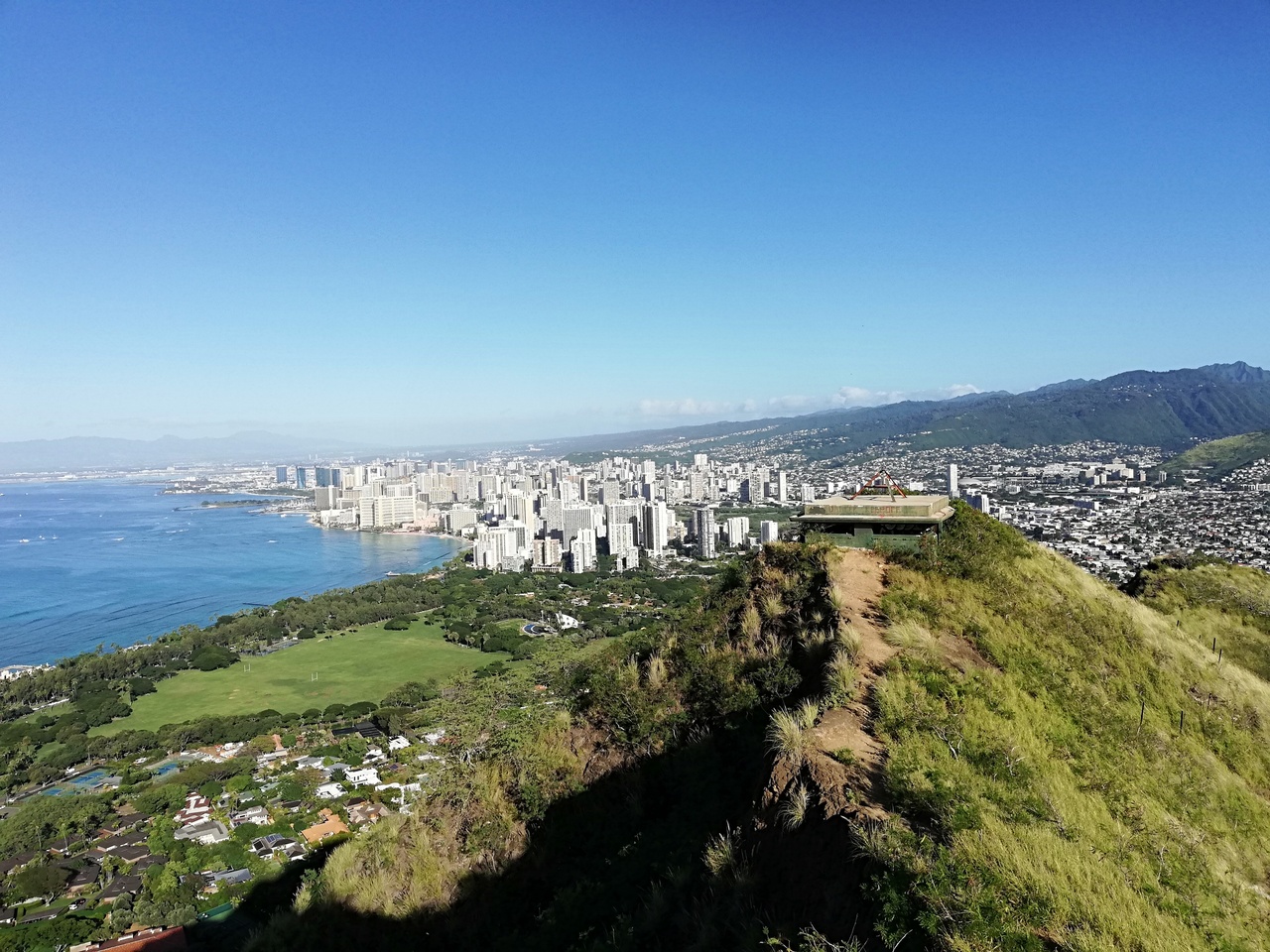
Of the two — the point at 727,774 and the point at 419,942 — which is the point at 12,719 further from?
the point at 727,774

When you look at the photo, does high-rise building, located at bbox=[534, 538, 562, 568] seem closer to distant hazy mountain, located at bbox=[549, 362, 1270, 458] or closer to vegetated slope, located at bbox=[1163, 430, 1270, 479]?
vegetated slope, located at bbox=[1163, 430, 1270, 479]

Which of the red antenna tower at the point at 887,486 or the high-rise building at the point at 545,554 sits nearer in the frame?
the red antenna tower at the point at 887,486

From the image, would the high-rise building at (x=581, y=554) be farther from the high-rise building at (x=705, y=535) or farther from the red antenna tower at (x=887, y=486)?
the red antenna tower at (x=887, y=486)

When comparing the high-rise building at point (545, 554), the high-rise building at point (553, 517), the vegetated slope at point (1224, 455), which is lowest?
the high-rise building at point (545, 554)

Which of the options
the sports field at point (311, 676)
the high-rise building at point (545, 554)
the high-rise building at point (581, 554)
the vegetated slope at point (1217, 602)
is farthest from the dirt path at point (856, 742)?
the high-rise building at point (545, 554)

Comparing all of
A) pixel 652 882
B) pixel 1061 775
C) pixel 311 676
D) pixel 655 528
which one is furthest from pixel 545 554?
pixel 1061 775

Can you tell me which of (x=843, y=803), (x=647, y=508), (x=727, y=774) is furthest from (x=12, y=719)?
(x=647, y=508)
